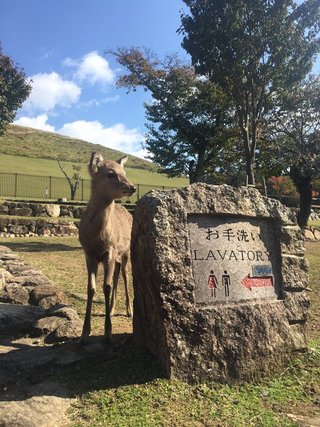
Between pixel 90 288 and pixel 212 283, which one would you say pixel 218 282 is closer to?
pixel 212 283

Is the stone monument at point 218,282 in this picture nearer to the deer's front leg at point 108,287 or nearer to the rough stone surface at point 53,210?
the deer's front leg at point 108,287

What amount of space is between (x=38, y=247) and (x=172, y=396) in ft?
40.0

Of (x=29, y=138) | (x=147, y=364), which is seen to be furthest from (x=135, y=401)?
(x=29, y=138)

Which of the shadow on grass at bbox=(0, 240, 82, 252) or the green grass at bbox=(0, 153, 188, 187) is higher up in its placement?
the green grass at bbox=(0, 153, 188, 187)

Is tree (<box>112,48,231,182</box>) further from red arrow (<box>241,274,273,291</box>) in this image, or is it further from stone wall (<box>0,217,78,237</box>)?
red arrow (<box>241,274,273,291</box>)

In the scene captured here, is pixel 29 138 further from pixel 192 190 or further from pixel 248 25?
pixel 192 190

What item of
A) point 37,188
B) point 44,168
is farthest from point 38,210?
point 44,168

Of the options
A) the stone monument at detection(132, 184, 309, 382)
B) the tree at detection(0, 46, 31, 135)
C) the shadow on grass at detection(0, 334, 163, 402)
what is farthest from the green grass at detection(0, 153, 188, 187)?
the stone monument at detection(132, 184, 309, 382)

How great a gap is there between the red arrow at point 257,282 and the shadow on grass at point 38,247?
35.3 ft

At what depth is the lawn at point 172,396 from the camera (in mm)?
3643

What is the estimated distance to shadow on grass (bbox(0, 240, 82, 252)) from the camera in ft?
48.0

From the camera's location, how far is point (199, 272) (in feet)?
14.9

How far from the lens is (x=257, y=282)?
4887 millimetres

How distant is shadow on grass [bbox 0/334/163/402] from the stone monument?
0.64 ft
